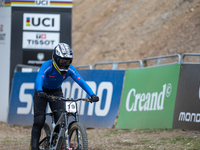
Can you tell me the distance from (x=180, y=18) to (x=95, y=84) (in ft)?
46.4

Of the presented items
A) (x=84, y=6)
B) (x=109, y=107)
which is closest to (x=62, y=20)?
(x=109, y=107)

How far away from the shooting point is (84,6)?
107 feet

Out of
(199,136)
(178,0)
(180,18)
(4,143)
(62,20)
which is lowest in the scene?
(4,143)

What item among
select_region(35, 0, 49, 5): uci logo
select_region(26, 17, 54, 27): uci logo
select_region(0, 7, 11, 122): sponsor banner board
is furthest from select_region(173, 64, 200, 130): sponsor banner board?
select_region(0, 7, 11, 122): sponsor banner board

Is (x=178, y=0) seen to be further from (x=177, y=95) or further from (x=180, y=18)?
(x=177, y=95)

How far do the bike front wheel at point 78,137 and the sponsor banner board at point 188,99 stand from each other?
3.50 m

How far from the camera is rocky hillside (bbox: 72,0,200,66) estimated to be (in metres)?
21.1

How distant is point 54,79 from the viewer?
5961 millimetres

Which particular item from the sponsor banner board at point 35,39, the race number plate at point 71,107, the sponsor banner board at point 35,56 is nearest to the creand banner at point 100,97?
the sponsor banner board at point 35,56

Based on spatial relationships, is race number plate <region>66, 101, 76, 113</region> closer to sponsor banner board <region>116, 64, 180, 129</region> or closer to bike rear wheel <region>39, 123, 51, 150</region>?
bike rear wheel <region>39, 123, 51, 150</region>

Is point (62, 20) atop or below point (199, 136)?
atop

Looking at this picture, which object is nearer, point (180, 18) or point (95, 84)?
point (95, 84)

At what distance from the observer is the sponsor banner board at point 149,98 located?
8.39 m

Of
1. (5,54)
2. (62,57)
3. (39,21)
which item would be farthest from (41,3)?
(62,57)
